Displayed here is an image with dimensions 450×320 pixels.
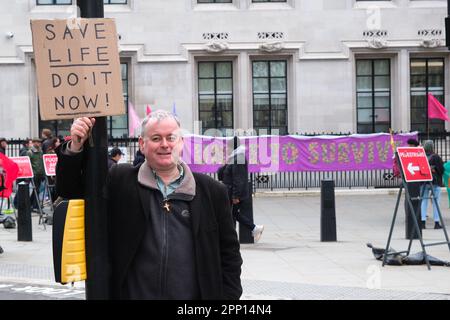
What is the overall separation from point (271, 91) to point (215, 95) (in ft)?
6.83

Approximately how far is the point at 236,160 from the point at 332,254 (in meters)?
2.33

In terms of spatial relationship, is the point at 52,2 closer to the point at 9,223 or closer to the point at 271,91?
the point at 271,91

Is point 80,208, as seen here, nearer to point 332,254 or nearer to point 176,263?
point 176,263

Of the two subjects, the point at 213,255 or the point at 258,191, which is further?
the point at 258,191

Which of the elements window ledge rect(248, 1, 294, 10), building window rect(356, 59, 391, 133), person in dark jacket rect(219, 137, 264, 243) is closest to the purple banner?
building window rect(356, 59, 391, 133)

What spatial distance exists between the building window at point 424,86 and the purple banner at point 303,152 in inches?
181

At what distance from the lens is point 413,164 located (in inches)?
513

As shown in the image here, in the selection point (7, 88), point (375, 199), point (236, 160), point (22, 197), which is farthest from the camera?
point (7, 88)

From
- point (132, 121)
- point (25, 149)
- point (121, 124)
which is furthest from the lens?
point (121, 124)

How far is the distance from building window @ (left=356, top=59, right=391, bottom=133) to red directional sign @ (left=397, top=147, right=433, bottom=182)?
20.1 metres

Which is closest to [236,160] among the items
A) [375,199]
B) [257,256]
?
[257,256]

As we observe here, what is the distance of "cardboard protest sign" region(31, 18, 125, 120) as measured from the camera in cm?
439

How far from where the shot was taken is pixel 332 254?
46.1 feet

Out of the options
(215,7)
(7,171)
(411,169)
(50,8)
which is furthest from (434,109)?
(7,171)
